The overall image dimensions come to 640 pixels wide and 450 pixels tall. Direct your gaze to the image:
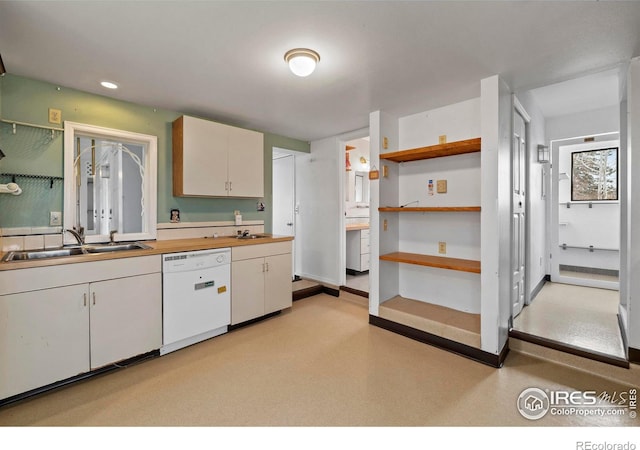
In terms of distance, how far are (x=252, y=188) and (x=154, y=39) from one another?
6.02 feet

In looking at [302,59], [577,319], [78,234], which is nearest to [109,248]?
[78,234]

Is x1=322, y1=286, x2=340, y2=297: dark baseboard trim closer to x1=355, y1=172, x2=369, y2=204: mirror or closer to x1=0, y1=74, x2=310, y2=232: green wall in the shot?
x1=355, y1=172, x2=369, y2=204: mirror

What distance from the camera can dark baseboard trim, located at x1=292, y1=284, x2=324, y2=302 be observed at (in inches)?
153

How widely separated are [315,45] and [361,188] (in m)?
3.57

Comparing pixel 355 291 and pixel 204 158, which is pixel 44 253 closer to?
pixel 204 158

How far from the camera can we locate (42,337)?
1.87 meters

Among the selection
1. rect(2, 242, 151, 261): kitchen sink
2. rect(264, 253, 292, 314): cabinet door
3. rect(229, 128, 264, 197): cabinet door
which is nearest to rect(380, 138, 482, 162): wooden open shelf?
rect(229, 128, 264, 197): cabinet door

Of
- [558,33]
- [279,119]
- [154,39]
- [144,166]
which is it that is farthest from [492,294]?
[144,166]

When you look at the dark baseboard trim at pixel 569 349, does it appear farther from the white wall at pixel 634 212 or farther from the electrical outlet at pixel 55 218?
the electrical outlet at pixel 55 218

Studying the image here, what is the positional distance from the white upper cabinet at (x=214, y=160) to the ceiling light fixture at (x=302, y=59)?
1.44 m

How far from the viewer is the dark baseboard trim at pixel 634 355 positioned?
2043 mm

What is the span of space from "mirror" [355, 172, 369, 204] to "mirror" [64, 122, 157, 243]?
3295mm

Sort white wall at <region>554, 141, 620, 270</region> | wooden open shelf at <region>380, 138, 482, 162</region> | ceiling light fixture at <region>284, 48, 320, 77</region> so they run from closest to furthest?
1. ceiling light fixture at <region>284, 48, 320, 77</region>
2. wooden open shelf at <region>380, 138, 482, 162</region>
3. white wall at <region>554, 141, 620, 270</region>

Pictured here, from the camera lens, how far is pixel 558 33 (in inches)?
68.1
